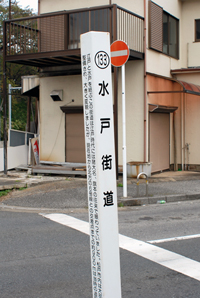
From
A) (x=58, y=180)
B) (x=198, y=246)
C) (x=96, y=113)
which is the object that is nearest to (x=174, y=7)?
(x=58, y=180)

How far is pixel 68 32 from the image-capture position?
14375mm

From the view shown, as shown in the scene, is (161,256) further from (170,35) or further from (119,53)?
(170,35)

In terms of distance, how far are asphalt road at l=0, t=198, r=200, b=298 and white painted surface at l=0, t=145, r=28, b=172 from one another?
22.4 ft

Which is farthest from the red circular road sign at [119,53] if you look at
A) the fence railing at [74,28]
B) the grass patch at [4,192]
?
the grass patch at [4,192]

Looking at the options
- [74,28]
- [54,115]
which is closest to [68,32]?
[74,28]

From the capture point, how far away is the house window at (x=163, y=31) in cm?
1437

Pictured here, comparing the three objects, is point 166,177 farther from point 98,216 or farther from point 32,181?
point 98,216

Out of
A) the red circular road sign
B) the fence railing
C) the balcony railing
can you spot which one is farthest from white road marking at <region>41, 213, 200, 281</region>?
the fence railing

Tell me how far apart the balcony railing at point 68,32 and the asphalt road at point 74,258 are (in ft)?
21.4

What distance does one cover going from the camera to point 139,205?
33.2 feet

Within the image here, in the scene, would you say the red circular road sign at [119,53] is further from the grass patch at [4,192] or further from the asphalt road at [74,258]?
the grass patch at [4,192]

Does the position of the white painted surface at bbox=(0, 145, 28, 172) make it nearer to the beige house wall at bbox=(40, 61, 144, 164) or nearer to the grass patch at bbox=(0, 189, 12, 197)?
the beige house wall at bbox=(40, 61, 144, 164)

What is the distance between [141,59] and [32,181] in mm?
5895

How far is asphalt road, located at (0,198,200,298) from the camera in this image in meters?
4.66
